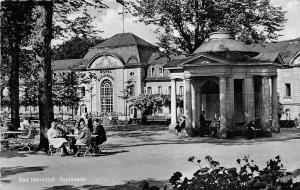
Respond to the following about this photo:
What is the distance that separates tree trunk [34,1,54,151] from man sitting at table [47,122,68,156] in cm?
59

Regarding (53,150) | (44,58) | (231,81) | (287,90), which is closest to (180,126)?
(231,81)

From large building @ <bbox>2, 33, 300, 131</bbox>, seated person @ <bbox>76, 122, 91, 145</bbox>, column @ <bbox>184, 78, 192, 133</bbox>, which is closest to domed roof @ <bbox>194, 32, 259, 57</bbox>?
large building @ <bbox>2, 33, 300, 131</bbox>

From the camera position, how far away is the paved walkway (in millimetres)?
11906

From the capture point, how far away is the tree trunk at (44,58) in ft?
58.6

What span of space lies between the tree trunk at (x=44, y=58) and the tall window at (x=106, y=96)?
5236cm

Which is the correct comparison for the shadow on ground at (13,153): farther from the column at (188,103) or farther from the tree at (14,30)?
the column at (188,103)

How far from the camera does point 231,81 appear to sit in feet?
89.7

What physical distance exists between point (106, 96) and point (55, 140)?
2117 inches

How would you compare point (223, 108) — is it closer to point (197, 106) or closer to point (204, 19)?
point (197, 106)

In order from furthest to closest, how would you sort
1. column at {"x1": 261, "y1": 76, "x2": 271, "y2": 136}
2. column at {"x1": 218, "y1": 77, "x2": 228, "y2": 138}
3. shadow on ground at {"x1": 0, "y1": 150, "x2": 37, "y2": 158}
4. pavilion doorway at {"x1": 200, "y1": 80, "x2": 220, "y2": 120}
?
pavilion doorway at {"x1": 200, "y1": 80, "x2": 220, "y2": 120} → column at {"x1": 261, "y1": 76, "x2": 271, "y2": 136} → column at {"x1": 218, "y1": 77, "x2": 228, "y2": 138} → shadow on ground at {"x1": 0, "y1": 150, "x2": 37, "y2": 158}

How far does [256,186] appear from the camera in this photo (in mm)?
7086

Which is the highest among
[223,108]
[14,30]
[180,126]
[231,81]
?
[14,30]

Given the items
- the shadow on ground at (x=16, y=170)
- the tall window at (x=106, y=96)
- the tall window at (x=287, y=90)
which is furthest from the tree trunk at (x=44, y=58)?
the tall window at (x=106, y=96)

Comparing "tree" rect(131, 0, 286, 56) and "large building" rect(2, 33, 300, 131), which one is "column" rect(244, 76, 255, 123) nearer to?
"large building" rect(2, 33, 300, 131)
